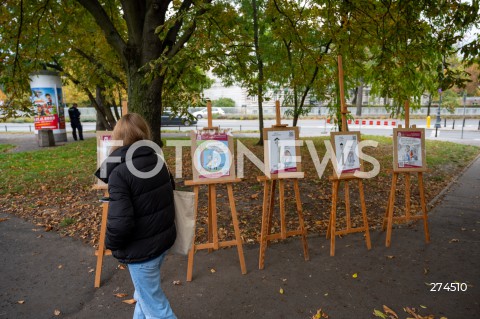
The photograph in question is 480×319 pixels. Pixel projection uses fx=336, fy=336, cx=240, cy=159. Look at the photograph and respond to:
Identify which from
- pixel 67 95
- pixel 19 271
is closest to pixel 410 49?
pixel 19 271

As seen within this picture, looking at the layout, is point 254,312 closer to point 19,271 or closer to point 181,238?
point 181,238

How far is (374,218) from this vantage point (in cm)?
613

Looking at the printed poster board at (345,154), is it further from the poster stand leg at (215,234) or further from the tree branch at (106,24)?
the tree branch at (106,24)

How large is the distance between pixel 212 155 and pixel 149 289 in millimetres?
1875

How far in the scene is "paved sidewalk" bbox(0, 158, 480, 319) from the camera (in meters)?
3.45

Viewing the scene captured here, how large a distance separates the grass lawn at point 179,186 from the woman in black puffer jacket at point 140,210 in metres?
2.43

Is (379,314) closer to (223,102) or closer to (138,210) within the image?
(138,210)

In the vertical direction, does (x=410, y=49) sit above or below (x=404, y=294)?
above

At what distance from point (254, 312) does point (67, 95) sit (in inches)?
1416

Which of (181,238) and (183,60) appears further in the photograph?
(183,60)

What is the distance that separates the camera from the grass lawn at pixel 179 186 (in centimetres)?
573

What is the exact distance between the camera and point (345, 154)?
4.77m

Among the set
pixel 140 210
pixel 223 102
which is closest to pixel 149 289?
pixel 140 210

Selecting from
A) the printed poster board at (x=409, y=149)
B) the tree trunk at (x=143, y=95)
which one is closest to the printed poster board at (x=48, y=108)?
the tree trunk at (x=143, y=95)
